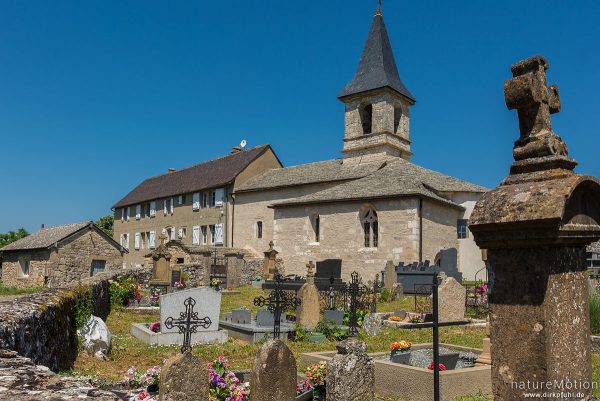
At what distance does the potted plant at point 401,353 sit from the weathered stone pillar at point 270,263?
2127 centimetres

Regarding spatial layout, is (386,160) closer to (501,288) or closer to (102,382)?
(102,382)

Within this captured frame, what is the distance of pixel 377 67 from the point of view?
36906 mm

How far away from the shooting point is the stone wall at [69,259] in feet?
91.5

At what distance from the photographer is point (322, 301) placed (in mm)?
17469

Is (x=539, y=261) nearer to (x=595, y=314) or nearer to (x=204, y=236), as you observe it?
(x=595, y=314)

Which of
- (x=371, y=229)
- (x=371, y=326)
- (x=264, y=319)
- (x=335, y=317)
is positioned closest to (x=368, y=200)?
(x=371, y=229)

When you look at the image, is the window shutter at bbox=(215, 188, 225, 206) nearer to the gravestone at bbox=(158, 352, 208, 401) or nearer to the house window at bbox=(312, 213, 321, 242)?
the house window at bbox=(312, 213, 321, 242)

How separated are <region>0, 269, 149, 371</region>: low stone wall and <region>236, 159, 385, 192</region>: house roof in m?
24.1

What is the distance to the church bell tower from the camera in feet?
114

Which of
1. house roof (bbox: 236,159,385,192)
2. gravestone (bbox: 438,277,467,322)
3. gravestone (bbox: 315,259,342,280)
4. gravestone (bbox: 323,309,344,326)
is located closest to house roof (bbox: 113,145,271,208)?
house roof (bbox: 236,159,385,192)

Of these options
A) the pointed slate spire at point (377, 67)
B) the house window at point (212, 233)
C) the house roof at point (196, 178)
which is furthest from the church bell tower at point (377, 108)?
the house window at point (212, 233)

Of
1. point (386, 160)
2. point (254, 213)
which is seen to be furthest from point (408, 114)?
point (254, 213)

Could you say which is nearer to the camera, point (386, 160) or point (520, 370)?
point (520, 370)

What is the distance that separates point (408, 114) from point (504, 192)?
35.1m
